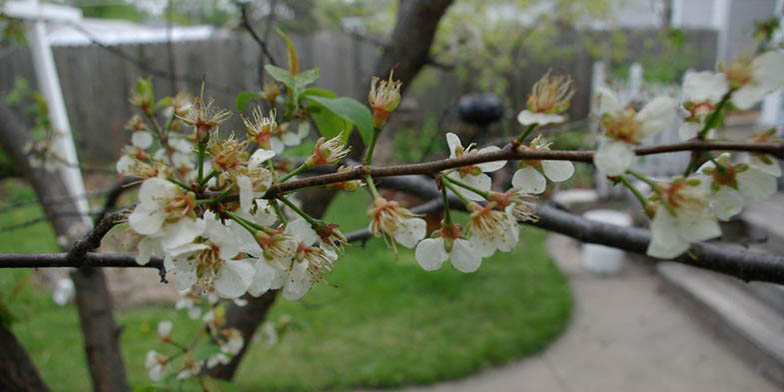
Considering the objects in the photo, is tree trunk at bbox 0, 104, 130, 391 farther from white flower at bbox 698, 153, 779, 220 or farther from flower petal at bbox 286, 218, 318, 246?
white flower at bbox 698, 153, 779, 220

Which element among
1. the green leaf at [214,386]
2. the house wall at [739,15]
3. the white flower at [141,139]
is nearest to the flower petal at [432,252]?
the green leaf at [214,386]

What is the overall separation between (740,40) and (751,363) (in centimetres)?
716

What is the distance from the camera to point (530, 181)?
620mm

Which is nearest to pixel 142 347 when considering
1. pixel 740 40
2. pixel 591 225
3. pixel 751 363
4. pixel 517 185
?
pixel 591 225

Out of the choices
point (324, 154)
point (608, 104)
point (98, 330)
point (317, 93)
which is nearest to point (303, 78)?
point (317, 93)

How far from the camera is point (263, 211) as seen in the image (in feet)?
2.01

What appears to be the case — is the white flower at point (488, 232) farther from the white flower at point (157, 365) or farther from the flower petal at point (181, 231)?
the white flower at point (157, 365)

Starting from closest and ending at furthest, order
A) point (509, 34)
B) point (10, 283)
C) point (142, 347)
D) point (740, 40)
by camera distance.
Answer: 1. point (142, 347)
2. point (10, 283)
3. point (509, 34)
4. point (740, 40)

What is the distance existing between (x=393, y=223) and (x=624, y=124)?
0.25m

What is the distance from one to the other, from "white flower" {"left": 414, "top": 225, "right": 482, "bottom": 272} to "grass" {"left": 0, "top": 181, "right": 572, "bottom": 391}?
1953mm

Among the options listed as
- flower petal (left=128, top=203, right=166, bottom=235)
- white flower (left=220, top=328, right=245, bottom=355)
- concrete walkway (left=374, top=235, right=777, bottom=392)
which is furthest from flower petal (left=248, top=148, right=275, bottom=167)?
concrete walkway (left=374, top=235, right=777, bottom=392)

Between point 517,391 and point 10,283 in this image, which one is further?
point 10,283

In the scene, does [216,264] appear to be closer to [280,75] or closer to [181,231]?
[181,231]

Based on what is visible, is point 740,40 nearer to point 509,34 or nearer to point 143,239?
point 509,34
